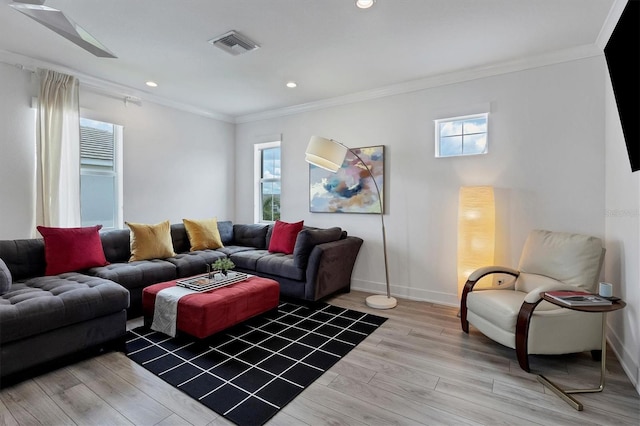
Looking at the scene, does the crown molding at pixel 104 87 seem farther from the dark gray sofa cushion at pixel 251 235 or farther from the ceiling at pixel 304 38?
the dark gray sofa cushion at pixel 251 235

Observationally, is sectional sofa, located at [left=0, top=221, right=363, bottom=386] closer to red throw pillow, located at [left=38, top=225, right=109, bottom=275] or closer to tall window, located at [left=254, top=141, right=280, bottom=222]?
red throw pillow, located at [left=38, top=225, right=109, bottom=275]

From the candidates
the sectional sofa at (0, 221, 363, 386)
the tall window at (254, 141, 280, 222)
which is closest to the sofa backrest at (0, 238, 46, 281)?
the sectional sofa at (0, 221, 363, 386)

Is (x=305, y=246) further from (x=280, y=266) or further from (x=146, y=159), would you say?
(x=146, y=159)

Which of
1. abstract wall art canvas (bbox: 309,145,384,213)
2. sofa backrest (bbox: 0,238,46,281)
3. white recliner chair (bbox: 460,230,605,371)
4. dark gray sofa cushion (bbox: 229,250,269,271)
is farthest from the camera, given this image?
abstract wall art canvas (bbox: 309,145,384,213)

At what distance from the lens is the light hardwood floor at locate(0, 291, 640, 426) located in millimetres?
1696

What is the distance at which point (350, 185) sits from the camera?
4246 millimetres

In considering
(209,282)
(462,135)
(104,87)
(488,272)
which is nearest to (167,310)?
(209,282)

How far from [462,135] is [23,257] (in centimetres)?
462

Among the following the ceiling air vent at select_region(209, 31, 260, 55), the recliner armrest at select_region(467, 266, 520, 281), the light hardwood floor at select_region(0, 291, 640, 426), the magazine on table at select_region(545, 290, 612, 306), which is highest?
the ceiling air vent at select_region(209, 31, 260, 55)

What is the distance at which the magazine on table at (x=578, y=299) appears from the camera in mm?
1831

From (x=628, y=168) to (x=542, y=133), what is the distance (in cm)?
98

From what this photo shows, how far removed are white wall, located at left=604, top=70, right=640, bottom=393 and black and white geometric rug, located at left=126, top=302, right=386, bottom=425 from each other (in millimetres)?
1832

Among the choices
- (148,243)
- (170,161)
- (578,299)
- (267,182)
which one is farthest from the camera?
(267,182)

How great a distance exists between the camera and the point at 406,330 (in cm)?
288
